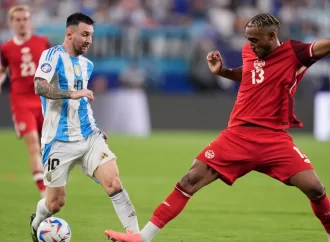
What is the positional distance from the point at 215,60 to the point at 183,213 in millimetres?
2783

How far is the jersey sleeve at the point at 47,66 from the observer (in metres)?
7.00

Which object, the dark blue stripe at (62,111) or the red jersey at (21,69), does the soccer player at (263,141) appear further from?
the red jersey at (21,69)

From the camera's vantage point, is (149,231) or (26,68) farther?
(26,68)

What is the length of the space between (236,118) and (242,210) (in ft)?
9.94

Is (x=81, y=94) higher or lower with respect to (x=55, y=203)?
higher

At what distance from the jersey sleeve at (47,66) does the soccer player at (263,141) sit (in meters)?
1.51

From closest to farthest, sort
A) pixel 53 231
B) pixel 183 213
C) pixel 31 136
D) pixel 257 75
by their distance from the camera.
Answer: pixel 53 231, pixel 257 75, pixel 183 213, pixel 31 136

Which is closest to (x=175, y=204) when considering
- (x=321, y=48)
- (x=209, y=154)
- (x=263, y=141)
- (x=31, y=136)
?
(x=209, y=154)

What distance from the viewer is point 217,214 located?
9.43m

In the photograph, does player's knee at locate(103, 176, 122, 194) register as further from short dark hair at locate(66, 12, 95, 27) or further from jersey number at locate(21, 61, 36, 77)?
jersey number at locate(21, 61, 36, 77)

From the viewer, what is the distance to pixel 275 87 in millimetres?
6836

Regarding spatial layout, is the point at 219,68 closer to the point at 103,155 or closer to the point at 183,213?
the point at 103,155

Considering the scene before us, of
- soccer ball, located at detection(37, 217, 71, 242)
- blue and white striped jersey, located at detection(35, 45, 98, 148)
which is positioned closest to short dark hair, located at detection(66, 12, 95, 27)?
blue and white striped jersey, located at detection(35, 45, 98, 148)

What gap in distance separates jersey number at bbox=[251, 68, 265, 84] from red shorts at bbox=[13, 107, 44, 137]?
168 inches
